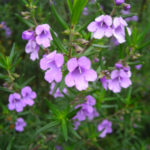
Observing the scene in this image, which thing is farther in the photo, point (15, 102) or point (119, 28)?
point (15, 102)

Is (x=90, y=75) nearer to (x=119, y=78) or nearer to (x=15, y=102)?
(x=119, y=78)

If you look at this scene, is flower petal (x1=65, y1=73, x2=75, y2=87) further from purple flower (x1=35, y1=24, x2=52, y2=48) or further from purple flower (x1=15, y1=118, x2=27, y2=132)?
purple flower (x1=15, y1=118, x2=27, y2=132)

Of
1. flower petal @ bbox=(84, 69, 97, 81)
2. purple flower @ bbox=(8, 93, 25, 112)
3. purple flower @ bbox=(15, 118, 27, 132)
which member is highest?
flower petal @ bbox=(84, 69, 97, 81)

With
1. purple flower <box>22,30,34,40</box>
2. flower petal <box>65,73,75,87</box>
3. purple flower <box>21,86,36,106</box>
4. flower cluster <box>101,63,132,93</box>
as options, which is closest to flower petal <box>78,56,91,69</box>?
flower petal <box>65,73,75,87</box>

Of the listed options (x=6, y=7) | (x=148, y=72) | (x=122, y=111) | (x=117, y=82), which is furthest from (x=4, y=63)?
(x=148, y=72)

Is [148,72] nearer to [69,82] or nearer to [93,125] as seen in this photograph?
[93,125]

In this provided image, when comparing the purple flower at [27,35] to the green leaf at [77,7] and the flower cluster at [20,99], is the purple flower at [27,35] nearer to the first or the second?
the green leaf at [77,7]

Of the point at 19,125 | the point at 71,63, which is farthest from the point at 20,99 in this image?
the point at 71,63

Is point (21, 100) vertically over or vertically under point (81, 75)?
under

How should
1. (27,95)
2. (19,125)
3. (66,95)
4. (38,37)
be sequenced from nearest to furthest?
(38,37) → (66,95) → (27,95) → (19,125)
